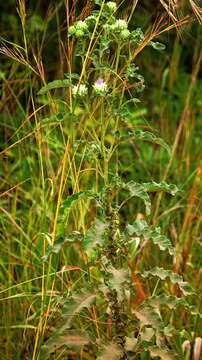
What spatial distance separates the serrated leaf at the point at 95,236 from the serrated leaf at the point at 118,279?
0.34 feet

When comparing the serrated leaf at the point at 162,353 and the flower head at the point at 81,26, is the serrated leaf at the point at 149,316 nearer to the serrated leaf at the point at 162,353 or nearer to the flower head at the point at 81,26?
the serrated leaf at the point at 162,353

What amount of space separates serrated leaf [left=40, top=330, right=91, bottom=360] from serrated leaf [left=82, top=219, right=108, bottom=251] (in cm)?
28

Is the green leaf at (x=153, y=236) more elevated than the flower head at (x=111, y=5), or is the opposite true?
the flower head at (x=111, y=5)

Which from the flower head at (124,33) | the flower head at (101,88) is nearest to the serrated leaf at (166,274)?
the flower head at (101,88)

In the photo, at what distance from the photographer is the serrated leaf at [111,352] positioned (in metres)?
1.64

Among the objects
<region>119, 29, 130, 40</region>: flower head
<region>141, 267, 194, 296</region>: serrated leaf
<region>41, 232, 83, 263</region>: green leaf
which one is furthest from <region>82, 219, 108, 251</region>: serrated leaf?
<region>119, 29, 130, 40</region>: flower head

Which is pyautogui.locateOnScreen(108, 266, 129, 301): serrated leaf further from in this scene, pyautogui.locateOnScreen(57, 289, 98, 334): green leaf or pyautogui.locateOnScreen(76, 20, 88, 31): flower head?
pyautogui.locateOnScreen(76, 20, 88, 31): flower head

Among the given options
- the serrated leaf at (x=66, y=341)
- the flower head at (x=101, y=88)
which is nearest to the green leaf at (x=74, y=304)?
the serrated leaf at (x=66, y=341)

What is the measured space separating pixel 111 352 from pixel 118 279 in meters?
A: 0.22

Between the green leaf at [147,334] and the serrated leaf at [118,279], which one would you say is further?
the green leaf at [147,334]

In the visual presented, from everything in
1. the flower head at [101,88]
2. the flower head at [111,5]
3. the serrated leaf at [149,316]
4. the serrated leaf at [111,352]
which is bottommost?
the serrated leaf at [111,352]

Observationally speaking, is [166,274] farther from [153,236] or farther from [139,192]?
[139,192]

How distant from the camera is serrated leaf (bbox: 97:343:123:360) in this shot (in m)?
1.64

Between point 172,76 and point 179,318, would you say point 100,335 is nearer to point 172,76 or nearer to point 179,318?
point 179,318
